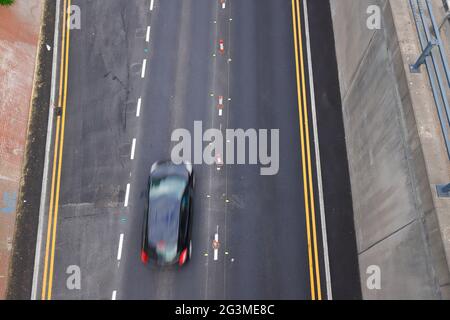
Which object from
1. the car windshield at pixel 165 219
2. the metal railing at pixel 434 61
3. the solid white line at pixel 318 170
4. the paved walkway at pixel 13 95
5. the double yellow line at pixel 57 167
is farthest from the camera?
the paved walkway at pixel 13 95

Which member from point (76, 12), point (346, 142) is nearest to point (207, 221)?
point (346, 142)

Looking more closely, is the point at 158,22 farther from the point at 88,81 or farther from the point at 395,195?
the point at 395,195

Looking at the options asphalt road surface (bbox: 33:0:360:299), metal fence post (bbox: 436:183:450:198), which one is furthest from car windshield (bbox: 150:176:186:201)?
metal fence post (bbox: 436:183:450:198)

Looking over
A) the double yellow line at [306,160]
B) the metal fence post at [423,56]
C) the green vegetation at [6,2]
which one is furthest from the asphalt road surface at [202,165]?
the metal fence post at [423,56]

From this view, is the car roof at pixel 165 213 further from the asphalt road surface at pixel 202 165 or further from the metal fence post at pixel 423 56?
the metal fence post at pixel 423 56

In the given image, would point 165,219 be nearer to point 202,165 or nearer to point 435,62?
point 202,165

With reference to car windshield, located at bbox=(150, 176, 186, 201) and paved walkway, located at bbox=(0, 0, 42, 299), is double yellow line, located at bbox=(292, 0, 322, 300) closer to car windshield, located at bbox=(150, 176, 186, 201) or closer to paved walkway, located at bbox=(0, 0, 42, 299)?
car windshield, located at bbox=(150, 176, 186, 201)

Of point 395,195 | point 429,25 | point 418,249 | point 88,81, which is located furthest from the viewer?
point 88,81
